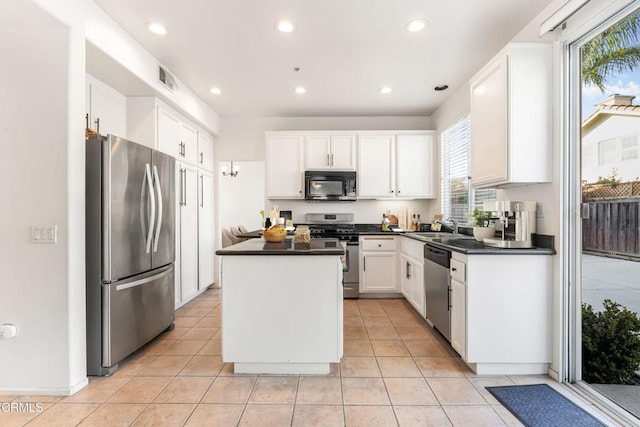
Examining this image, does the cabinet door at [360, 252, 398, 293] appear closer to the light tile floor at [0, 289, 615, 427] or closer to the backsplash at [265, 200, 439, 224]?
the backsplash at [265, 200, 439, 224]

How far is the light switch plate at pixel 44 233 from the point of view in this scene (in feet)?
6.73

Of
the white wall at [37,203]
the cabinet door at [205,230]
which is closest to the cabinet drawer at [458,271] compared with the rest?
the white wall at [37,203]

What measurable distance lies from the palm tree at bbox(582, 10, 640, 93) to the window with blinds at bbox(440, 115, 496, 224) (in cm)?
144

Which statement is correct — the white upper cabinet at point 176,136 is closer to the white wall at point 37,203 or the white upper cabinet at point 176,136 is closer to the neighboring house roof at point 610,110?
the white wall at point 37,203

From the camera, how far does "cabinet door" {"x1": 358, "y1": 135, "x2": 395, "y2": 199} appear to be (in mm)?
4690

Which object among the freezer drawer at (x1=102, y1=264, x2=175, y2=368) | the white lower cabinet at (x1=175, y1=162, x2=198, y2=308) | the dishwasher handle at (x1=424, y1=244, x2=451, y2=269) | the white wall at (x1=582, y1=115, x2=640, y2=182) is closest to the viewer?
the white wall at (x1=582, y1=115, x2=640, y2=182)

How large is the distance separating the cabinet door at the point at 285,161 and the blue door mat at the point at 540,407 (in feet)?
11.1

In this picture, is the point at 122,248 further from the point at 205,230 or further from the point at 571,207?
the point at 571,207

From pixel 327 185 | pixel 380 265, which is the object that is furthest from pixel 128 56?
pixel 380 265

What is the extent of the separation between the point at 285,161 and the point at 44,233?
3.07 metres

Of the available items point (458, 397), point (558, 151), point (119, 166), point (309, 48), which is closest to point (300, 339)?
point (458, 397)

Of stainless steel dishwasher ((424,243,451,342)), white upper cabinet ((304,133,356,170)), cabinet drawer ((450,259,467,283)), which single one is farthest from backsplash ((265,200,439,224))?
cabinet drawer ((450,259,467,283))

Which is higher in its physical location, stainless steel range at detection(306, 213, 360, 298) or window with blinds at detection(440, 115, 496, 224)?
window with blinds at detection(440, 115, 496, 224)

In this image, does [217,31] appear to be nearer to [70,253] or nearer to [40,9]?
[40,9]
